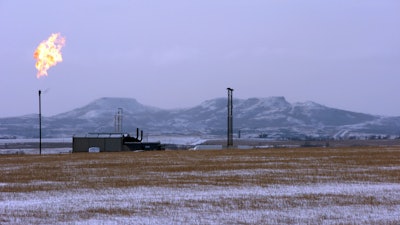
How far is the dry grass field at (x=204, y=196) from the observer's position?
19547 millimetres

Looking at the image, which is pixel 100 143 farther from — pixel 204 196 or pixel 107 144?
pixel 204 196

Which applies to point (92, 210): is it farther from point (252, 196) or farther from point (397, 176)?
point (397, 176)

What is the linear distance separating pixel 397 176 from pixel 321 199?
1180 cm

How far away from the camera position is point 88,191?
91.6 feet

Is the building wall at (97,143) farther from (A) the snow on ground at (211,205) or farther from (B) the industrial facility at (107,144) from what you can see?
(A) the snow on ground at (211,205)

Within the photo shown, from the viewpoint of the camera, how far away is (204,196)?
25.3 m

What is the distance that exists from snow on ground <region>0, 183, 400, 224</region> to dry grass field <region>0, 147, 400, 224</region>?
31 mm

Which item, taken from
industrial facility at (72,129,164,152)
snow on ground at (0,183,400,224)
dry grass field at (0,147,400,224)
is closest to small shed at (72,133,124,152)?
industrial facility at (72,129,164,152)

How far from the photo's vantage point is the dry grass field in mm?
19547

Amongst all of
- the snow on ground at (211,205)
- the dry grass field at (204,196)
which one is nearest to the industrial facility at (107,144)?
the dry grass field at (204,196)


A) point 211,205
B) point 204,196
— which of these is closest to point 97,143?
A: point 204,196

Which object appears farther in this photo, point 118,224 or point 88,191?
point 88,191

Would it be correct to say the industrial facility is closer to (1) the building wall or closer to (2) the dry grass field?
(1) the building wall

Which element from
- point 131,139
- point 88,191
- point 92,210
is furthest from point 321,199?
point 131,139
